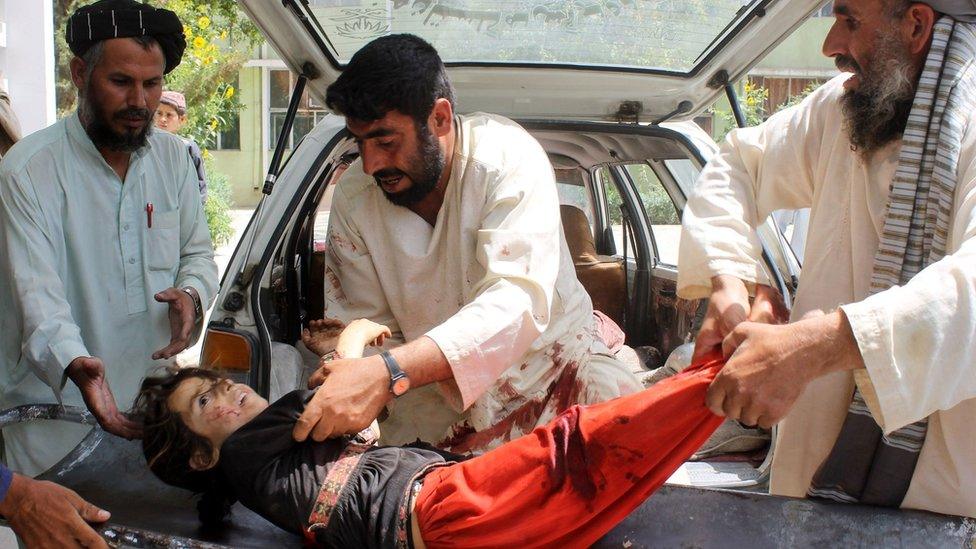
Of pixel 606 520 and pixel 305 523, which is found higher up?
pixel 606 520

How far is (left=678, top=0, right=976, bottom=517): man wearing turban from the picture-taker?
1.80 meters

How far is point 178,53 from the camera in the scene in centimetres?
346

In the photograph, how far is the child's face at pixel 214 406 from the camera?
2.66 meters

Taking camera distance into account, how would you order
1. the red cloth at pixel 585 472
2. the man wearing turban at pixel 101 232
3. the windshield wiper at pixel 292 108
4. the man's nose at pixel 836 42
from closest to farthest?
the red cloth at pixel 585 472
the man's nose at pixel 836 42
the man wearing turban at pixel 101 232
the windshield wiper at pixel 292 108

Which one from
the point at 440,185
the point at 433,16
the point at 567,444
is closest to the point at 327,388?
the point at 567,444

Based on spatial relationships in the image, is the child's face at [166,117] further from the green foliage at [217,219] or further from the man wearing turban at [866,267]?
the green foliage at [217,219]

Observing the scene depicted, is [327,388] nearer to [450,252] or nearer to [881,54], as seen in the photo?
[450,252]

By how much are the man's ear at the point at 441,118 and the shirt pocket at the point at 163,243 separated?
3.93 feet

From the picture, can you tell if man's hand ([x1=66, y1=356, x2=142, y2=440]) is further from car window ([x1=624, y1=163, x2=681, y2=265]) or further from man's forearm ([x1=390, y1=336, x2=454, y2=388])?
car window ([x1=624, y1=163, x2=681, y2=265])

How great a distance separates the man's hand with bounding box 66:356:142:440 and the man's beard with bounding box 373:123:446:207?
974 mm

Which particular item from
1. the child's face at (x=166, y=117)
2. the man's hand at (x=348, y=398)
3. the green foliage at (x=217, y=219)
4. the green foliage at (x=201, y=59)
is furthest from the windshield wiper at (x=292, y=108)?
the green foliage at (x=217, y=219)

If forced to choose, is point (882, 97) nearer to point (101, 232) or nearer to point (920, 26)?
point (920, 26)

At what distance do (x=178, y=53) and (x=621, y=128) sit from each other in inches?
73.4

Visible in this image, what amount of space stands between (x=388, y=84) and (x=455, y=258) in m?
0.55
